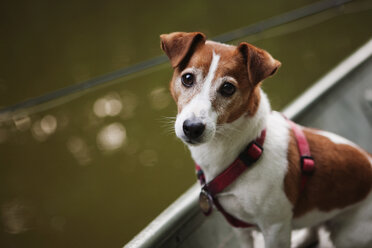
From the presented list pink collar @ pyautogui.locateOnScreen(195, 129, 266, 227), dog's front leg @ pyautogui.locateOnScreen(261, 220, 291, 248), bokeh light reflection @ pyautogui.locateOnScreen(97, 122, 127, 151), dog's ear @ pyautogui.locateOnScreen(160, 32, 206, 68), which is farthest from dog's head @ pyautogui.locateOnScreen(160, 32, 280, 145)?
bokeh light reflection @ pyautogui.locateOnScreen(97, 122, 127, 151)

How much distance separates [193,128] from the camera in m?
1.30

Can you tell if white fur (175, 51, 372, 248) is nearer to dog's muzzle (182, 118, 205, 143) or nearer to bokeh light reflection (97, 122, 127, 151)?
dog's muzzle (182, 118, 205, 143)

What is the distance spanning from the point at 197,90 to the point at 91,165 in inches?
82.2

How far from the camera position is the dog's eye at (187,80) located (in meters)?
1.45

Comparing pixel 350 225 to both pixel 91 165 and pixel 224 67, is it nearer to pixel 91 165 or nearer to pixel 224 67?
pixel 224 67

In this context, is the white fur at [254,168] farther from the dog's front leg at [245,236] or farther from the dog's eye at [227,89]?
the dog's front leg at [245,236]

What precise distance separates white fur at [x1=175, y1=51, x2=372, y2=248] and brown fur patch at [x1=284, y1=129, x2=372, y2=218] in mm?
53

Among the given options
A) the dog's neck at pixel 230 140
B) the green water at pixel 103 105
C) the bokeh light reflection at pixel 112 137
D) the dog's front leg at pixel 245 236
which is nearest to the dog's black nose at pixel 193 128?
the dog's neck at pixel 230 140

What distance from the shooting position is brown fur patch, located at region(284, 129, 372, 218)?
5.15 ft

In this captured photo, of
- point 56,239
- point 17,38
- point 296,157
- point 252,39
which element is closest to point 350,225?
point 296,157

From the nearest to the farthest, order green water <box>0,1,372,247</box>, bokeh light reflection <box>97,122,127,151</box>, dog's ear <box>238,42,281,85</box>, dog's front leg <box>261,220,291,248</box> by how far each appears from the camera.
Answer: dog's ear <box>238,42,281,85</box>
dog's front leg <box>261,220,291,248</box>
green water <box>0,1,372,247</box>
bokeh light reflection <box>97,122,127,151</box>

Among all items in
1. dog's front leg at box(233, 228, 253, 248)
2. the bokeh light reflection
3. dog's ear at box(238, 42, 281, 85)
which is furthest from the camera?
the bokeh light reflection

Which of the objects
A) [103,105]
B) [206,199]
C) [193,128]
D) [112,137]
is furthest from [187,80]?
[103,105]

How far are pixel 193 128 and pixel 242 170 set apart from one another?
347mm
